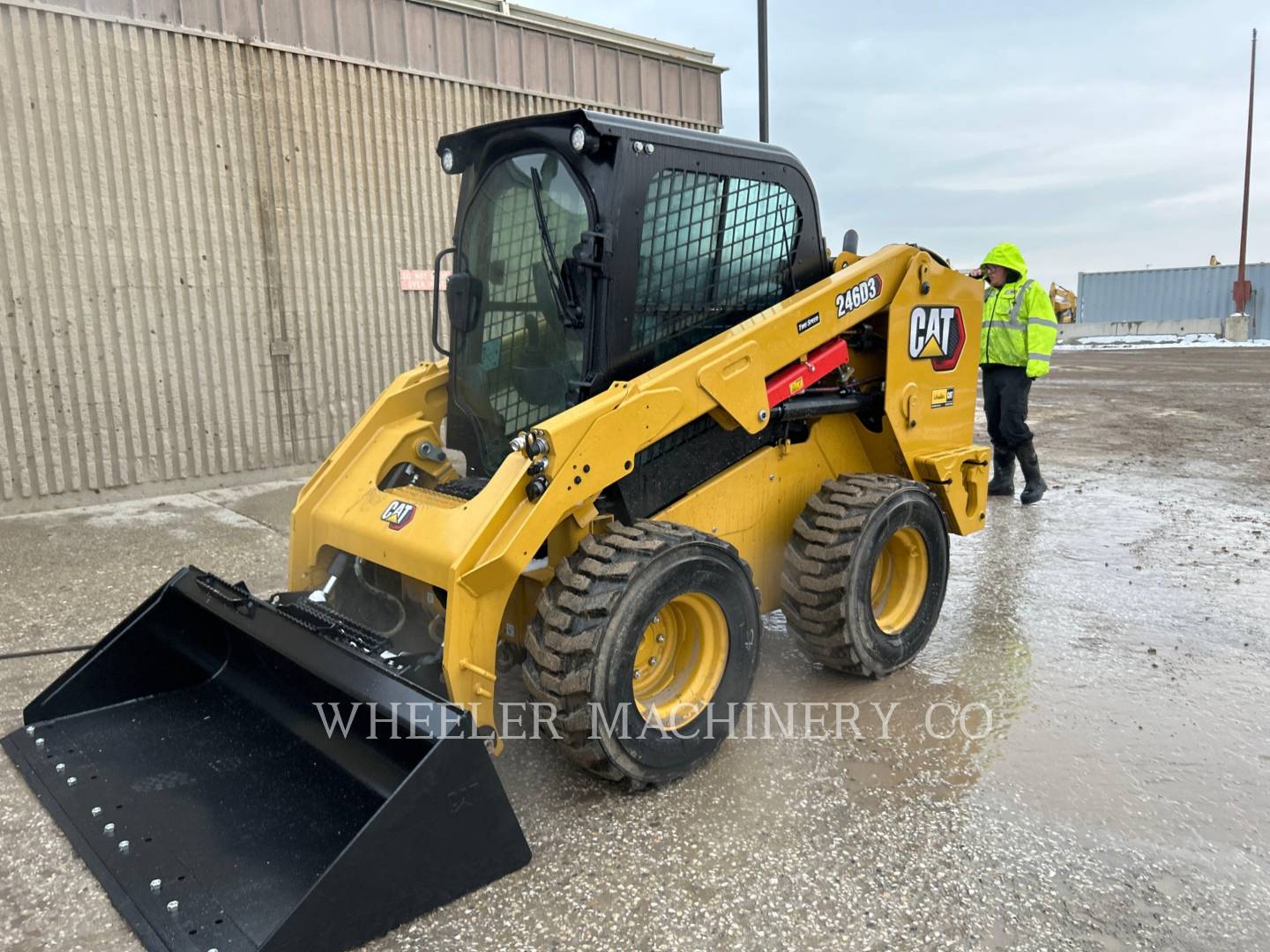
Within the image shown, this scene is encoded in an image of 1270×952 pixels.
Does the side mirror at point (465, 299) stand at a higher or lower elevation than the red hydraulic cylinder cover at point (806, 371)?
higher

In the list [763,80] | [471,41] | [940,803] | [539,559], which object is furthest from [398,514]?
[471,41]

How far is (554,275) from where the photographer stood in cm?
337

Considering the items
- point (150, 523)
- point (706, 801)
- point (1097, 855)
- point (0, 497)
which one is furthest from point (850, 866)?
point (0, 497)

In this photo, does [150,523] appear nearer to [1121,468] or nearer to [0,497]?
[0,497]

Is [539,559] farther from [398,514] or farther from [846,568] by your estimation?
[846,568]

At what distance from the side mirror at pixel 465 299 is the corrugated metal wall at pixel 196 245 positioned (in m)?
5.06

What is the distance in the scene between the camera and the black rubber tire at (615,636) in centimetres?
281

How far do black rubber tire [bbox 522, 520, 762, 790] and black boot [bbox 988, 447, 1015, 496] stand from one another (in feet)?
17.8

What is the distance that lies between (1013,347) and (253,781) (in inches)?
251

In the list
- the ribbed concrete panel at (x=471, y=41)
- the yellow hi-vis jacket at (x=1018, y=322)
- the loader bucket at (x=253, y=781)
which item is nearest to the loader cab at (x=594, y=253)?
the loader bucket at (x=253, y=781)

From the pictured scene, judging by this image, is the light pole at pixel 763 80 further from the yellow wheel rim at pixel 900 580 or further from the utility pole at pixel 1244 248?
the utility pole at pixel 1244 248

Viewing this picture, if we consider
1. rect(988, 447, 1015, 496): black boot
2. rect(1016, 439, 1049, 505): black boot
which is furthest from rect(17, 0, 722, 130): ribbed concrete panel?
rect(1016, 439, 1049, 505): black boot

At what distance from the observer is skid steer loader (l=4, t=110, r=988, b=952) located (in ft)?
8.45

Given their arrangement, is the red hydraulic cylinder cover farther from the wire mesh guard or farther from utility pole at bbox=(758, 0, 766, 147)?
utility pole at bbox=(758, 0, 766, 147)
